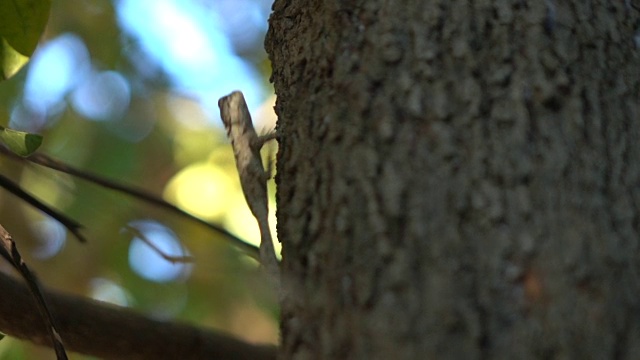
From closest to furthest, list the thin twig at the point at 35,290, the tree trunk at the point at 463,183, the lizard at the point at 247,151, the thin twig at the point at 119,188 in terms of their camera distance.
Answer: the tree trunk at the point at 463,183, the thin twig at the point at 35,290, the lizard at the point at 247,151, the thin twig at the point at 119,188

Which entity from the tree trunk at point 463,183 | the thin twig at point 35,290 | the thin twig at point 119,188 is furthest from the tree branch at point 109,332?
the tree trunk at point 463,183

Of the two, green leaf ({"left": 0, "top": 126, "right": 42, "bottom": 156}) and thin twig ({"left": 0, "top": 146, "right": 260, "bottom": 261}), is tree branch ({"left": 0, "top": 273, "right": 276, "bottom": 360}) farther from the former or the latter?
green leaf ({"left": 0, "top": 126, "right": 42, "bottom": 156})

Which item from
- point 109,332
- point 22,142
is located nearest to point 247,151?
point 22,142

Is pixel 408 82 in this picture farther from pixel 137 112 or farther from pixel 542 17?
pixel 137 112

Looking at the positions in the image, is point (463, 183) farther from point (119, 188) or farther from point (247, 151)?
point (119, 188)

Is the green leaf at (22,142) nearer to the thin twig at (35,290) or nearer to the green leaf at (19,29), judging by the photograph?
the thin twig at (35,290)
